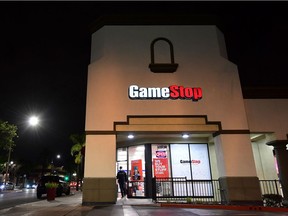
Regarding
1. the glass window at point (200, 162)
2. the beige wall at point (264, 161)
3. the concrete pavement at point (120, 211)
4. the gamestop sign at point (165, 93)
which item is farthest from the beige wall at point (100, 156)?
the beige wall at point (264, 161)

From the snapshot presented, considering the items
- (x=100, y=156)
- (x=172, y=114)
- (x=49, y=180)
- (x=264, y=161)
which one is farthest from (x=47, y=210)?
(x=264, y=161)

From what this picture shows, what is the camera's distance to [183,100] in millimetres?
13578

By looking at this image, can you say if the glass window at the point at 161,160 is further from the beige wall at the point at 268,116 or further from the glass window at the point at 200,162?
the beige wall at the point at 268,116

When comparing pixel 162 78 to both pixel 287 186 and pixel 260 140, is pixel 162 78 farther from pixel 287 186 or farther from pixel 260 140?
pixel 287 186

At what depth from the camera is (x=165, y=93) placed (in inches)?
532

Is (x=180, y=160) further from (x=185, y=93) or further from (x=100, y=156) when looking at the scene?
(x=100, y=156)

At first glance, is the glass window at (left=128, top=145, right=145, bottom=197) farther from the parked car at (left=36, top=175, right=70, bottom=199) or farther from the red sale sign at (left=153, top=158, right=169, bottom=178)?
the parked car at (left=36, top=175, right=70, bottom=199)

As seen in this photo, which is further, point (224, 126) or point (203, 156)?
point (203, 156)

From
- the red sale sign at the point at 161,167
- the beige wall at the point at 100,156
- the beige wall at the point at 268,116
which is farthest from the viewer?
the red sale sign at the point at 161,167

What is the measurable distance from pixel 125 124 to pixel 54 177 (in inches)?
417

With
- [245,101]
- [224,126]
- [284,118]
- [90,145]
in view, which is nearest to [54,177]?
[90,145]

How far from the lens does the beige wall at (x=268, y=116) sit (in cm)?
1396

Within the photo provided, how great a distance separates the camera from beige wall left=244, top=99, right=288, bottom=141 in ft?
45.8

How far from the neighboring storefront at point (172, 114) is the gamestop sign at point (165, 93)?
59mm
